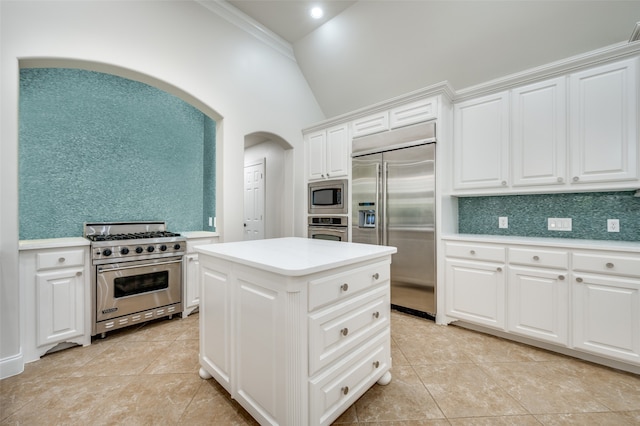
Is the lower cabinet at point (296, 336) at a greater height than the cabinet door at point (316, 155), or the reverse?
the cabinet door at point (316, 155)

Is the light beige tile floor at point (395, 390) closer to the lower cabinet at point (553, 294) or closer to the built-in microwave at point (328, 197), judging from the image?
the lower cabinet at point (553, 294)

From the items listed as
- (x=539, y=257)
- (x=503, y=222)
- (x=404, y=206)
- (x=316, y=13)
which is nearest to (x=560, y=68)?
(x=503, y=222)

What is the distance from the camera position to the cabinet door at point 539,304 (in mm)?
2133

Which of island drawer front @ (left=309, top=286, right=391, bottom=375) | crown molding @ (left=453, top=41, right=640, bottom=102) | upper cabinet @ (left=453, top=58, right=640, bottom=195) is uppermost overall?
crown molding @ (left=453, top=41, right=640, bottom=102)

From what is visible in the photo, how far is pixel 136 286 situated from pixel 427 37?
4.16 metres

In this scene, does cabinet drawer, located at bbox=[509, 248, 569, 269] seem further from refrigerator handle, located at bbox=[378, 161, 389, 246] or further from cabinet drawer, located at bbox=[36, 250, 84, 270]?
cabinet drawer, located at bbox=[36, 250, 84, 270]

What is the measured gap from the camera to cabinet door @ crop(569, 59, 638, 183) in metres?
2.10

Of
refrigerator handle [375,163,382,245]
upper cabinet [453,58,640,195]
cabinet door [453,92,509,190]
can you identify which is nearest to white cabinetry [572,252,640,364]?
upper cabinet [453,58,640,195]

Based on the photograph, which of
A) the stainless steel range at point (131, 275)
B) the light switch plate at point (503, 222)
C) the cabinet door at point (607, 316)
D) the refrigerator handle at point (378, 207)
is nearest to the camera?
the cabinet door at point (607, 316)

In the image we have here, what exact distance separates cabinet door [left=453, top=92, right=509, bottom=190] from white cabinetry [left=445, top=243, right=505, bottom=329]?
717mm

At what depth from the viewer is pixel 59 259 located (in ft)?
7.20

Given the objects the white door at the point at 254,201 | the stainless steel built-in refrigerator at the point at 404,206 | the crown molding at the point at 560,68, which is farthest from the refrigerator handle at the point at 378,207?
the white door at the point at 254,201

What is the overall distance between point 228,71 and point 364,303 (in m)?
3.19

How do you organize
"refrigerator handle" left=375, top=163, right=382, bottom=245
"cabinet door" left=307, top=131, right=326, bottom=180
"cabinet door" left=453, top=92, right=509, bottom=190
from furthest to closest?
"cabinet door" left=307, top=131, right=326, bottom=180, "refrigerator handle" left=375, top=163, right=382, bottom=245, "cabinet door" left=453, top=92, right=509, bottom=190
